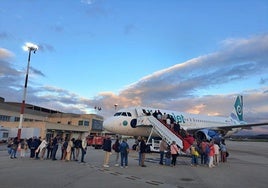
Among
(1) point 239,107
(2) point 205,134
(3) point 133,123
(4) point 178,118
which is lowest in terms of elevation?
(2) point 205,134

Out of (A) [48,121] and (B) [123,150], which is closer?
(B) [123,150]

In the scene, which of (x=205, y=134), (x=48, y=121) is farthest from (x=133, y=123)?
(x=48, y=121)

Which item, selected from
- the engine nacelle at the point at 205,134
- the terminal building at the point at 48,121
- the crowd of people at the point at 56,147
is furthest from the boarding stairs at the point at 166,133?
the terminal building at the point at 48,121

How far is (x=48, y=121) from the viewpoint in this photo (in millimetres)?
81938

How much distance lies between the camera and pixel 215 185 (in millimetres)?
10359

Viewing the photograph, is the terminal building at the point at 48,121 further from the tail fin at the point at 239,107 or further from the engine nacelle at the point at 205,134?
the tail fin at the point at 239,107

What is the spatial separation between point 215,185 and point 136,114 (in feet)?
57.2

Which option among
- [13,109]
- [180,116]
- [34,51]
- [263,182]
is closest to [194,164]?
[263,182]

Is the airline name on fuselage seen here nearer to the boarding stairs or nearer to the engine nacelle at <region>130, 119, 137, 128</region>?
the engine nacelle at <region>130, 119, 137, 128</region>

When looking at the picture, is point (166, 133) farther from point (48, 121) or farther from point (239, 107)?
point (48, 121)

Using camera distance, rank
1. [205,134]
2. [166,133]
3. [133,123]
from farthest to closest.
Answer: [205,134], [133,123], [166,133]

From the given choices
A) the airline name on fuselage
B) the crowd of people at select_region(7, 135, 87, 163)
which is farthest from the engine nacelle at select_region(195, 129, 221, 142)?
the crowd of people at select_region(7, 135, 87, 163)

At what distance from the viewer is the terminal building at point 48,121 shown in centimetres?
6075

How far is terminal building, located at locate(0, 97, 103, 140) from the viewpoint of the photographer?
60.8m
